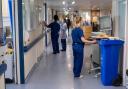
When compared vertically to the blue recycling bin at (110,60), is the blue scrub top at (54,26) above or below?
above

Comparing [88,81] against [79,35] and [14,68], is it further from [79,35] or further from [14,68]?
[14,68]

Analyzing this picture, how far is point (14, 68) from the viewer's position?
22.1 ft

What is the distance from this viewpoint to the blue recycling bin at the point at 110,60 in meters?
6.63

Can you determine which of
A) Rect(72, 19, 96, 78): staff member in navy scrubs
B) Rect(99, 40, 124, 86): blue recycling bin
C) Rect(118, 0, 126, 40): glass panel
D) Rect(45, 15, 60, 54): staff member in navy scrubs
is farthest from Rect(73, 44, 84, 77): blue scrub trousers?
Rect(45, 15, 60, 54): staff member in navy scrubs

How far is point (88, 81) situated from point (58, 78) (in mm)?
796

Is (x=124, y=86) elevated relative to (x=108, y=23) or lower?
lower

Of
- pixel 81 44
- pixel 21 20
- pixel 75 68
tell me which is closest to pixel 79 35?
pixel 81 44

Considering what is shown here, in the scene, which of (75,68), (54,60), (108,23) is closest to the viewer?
(75,68)

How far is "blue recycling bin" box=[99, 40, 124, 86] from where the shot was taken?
6.63 m

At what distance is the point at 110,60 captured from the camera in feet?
21.8

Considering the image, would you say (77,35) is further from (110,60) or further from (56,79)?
(56,79)

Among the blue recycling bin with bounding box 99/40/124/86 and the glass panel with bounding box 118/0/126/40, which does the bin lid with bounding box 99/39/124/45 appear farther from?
the glass panel with bounding box 118/0/126/40

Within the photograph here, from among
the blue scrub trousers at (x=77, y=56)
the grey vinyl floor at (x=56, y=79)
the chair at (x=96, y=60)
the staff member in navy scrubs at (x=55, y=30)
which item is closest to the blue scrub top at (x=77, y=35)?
the blue scrub trousers at (x=77, y=56)

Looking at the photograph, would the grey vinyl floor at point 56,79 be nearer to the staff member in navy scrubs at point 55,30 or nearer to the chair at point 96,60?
the chair at point 96,60
